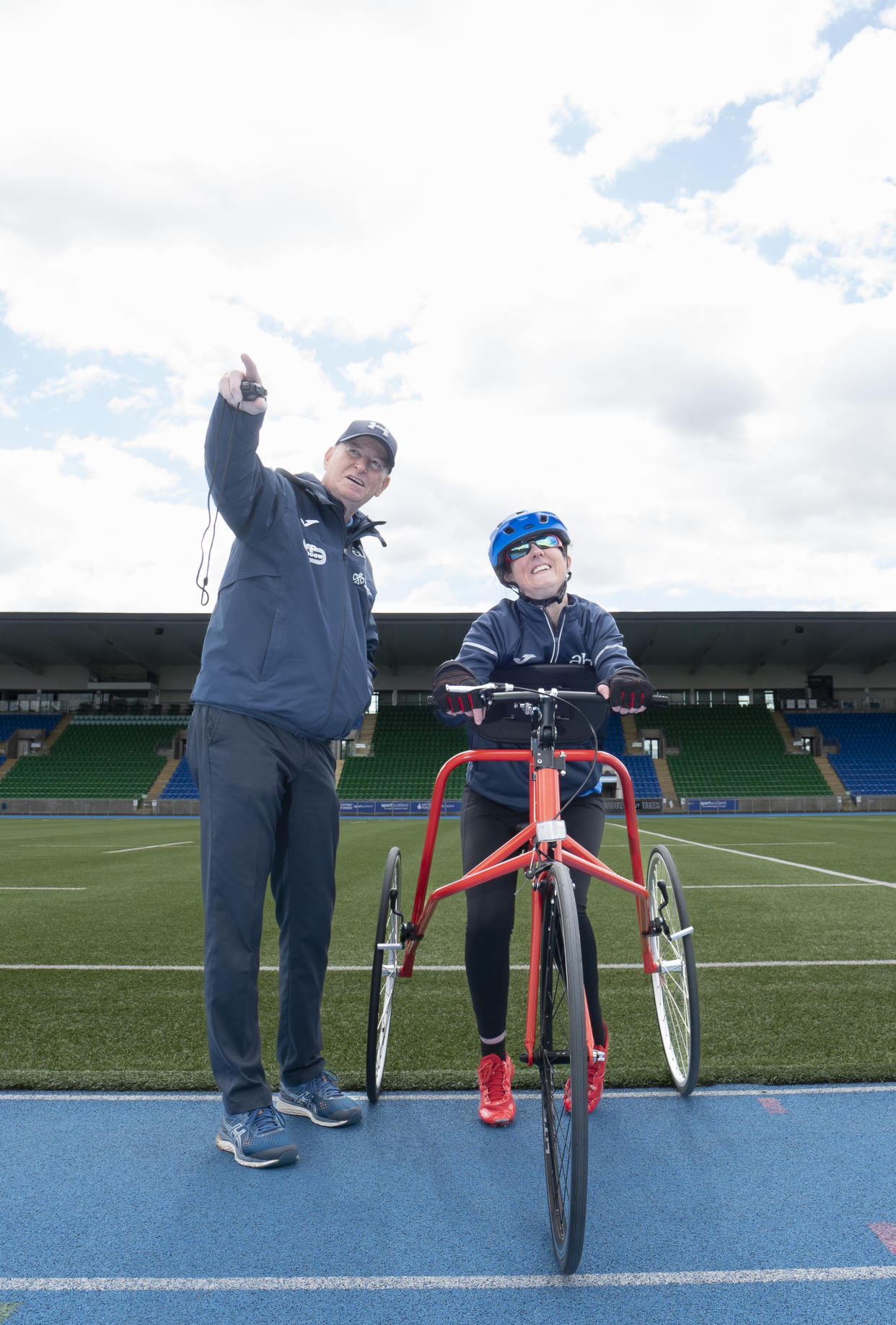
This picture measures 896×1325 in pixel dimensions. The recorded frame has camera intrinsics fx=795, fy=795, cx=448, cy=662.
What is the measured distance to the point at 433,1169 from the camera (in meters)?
2.03

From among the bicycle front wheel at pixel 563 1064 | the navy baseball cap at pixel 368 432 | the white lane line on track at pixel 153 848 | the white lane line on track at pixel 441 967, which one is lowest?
the white lane line on track at pixel 153 848

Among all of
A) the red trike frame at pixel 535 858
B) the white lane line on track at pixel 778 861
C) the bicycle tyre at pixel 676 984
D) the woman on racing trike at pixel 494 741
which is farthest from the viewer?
the white lane line on track at pixel 778 861

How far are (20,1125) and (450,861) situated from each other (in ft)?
26.1

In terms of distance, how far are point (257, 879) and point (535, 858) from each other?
800mm

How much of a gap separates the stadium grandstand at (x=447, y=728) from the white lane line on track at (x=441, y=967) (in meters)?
23.8

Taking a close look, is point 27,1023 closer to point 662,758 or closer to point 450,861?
point 450,861

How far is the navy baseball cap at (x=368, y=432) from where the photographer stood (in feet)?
8.41

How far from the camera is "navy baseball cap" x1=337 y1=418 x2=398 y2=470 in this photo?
8.41 feet

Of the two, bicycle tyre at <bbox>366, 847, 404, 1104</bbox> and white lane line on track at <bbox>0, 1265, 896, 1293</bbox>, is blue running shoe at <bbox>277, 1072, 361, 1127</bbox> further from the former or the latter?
white lane line on track at <bbox>0, 1265, 896, 1293</bbox>

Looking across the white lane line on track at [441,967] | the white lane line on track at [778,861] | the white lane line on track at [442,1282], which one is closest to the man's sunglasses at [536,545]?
the white lane line on track at [442,1282]

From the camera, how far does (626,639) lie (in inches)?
1340

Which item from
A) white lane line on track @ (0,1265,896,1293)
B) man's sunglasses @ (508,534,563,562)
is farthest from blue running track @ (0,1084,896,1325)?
man's sunglasses @ (508,534,563,562)

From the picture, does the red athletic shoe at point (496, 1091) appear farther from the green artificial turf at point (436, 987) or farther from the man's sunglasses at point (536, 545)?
the man's sunglasses at point (536, 545)

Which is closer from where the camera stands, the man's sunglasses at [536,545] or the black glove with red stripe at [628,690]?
the black glove with red stripe at [628,690]
